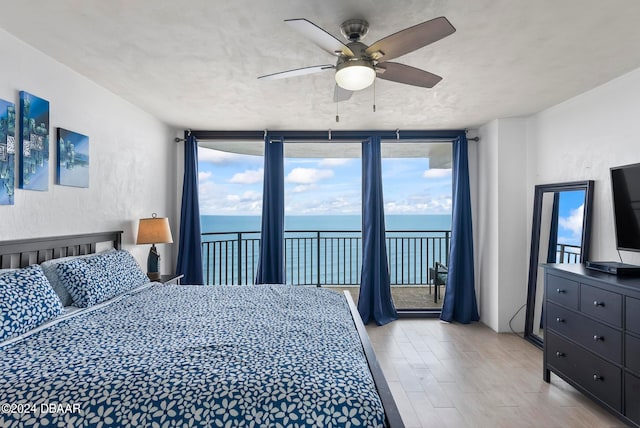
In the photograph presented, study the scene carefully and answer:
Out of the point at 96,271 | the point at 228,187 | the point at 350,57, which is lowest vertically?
the point at 96,271

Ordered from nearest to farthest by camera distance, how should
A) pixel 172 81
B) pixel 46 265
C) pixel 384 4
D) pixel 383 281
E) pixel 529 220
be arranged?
1. pixel 384 4
2. pixel 46 265
3. pixel 172 81
4. pixel 529 220
5. pixel 383 281

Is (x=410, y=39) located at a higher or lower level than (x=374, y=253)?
higher

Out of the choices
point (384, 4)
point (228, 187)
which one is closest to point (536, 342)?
Answer: point (384, 4)

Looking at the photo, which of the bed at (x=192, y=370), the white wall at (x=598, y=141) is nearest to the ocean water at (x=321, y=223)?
the white wall at (x=598, y=141)

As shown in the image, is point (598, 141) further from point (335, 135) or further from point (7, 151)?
point (7, 151)

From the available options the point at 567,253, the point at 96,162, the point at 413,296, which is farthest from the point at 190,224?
the point at 567,253

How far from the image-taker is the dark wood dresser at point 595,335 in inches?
86.3

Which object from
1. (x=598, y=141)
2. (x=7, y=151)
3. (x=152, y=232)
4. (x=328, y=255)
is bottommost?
(x=328, y=255)

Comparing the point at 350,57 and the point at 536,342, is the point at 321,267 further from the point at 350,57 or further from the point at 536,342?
the point at 350,57

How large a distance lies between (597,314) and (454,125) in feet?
8.90

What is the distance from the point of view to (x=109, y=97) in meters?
3.27

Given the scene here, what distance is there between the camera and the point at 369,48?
190 cm

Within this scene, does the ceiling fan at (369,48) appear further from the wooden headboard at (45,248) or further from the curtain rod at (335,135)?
the curtain rod at (335,135)

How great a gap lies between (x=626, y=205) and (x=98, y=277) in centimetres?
396
